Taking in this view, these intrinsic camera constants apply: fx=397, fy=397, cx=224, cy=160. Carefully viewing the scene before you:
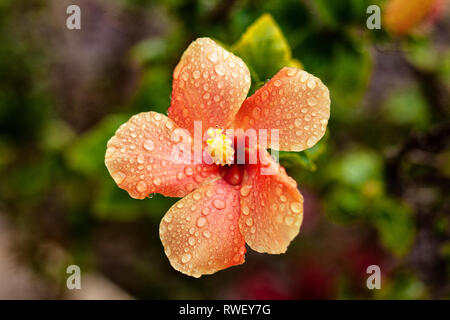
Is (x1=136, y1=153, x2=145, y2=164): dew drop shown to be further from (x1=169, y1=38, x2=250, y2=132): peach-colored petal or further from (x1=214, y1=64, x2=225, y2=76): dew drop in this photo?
(x1=214, y1=64, x2=225, y2=76): dew drop

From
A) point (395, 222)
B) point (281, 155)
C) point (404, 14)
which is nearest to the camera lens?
point (281, 155)

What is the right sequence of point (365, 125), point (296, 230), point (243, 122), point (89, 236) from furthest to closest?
point (89, 236) < point (365, 125) < point (243, 122) < point (296, 230)

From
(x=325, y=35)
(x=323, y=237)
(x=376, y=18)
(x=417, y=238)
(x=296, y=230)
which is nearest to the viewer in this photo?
(x=296, y=230)

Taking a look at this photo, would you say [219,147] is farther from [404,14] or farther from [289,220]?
[404,14]

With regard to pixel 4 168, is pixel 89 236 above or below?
below

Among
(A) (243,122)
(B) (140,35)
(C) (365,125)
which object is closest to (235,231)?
(A) (243,122)

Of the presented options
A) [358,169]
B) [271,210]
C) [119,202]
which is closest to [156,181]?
[271,210]

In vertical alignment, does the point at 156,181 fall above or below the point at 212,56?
below
